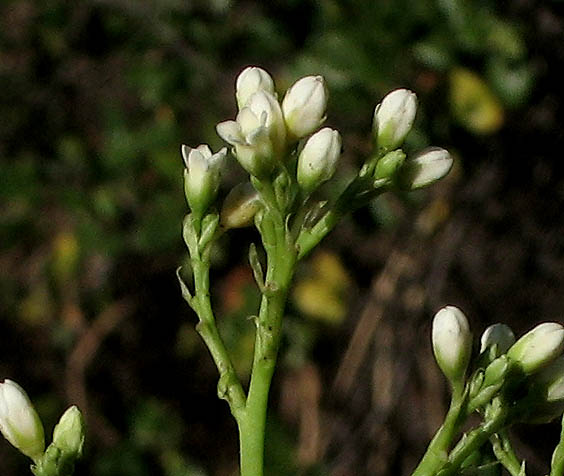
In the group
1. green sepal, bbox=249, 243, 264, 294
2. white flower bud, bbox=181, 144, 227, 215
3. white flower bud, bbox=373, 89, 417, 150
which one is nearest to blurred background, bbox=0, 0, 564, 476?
white flower bud, bbox=373, 89, 417, 150

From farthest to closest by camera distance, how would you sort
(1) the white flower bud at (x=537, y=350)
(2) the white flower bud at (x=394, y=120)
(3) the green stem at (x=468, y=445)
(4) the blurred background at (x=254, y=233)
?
(4) the blurred background at (x=254, y=233)
(2) the white flower bud at (x=394, y=120)
(1) the white flower bud at (x=537, y=350)
(3) the green stem at (x=468, y=445)

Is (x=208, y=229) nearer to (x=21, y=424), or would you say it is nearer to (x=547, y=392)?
(x=21, y=424)

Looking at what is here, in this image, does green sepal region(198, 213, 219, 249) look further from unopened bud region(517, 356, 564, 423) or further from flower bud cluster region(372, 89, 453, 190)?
unopened bud region(517, 356, 564, 423)

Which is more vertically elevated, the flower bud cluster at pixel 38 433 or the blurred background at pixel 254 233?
the flower bud cluster at pixel 38 433

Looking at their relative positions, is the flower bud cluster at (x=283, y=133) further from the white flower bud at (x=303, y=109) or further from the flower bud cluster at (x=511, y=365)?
the flower bud cluster at (x=511, y=365)

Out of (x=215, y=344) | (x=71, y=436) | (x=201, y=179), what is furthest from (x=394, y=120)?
(x=71, y=436)

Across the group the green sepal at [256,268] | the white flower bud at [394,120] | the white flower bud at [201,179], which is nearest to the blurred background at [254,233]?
the white flower bud at [394,120]
